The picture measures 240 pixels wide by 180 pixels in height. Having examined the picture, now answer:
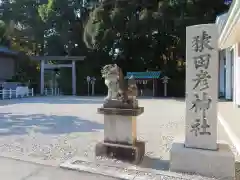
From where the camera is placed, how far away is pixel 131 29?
1978 cm

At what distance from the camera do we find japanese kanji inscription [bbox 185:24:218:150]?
3577 mm

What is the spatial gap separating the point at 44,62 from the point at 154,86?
1018cm

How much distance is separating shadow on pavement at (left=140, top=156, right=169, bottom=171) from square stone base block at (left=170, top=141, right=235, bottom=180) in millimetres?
292

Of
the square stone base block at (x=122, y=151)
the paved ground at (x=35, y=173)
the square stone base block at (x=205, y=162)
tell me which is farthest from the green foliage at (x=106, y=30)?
the paved ground at (x=35, y=173)

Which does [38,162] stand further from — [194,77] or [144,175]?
[194,77]

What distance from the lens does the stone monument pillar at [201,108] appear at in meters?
3.54

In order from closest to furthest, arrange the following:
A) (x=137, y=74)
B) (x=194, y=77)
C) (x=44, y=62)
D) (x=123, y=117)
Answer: (x=194, y=77) → (x=123, y=117) → (x=137, y=74) → (x=44, y=62)

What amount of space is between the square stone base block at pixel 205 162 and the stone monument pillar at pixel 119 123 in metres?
0.69

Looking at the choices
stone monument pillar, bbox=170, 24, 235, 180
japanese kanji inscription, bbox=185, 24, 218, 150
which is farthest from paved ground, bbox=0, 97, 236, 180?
japanese kanji inscription, bbox=185, 24, 218, 150

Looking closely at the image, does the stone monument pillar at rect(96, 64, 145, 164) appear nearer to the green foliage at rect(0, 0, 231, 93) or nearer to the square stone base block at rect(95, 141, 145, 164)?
the square stone base block at rect(95, 141, 145, 164)

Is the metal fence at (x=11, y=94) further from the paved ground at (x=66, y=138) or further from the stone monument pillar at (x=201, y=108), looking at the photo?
the stone monument pillar at (x=201, y=108)

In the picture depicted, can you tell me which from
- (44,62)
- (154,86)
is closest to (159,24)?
(154,86)

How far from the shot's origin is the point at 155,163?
13.6ft

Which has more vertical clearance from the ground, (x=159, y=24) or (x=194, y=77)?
(x=159, y=24)
